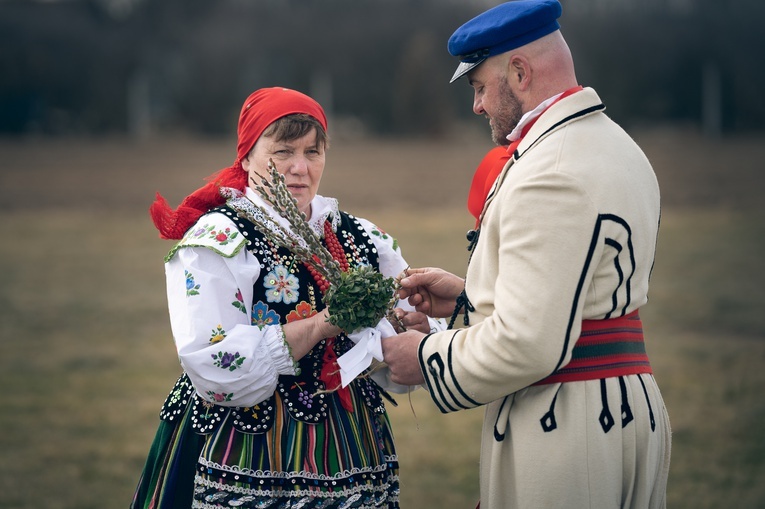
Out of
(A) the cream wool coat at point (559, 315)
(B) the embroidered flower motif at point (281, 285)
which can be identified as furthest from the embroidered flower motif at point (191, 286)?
(A) the cream wool coat at point (559, 315)

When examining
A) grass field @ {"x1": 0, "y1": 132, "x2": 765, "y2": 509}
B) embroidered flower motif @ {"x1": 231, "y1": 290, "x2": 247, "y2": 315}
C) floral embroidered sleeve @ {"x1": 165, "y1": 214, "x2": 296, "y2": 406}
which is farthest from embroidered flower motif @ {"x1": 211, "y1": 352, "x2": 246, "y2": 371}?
grass field @ {"x1": 0, "y1": 132, "x2": 765, "y2": 509}

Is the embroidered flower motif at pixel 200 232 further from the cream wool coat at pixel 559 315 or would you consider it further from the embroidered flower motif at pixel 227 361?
the cream wool coat at pixel 559 315

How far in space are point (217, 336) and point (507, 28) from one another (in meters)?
1.15

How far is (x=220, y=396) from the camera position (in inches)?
96.2

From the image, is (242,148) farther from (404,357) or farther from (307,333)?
(404,357)

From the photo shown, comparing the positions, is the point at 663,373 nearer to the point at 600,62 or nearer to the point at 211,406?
the point at 211,406

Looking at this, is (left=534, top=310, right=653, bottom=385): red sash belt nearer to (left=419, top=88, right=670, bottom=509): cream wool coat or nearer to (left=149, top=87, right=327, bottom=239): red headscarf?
(left=419, top=88, right=670, bottom=509): cream wool coat

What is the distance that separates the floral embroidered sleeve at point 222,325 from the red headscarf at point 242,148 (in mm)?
169

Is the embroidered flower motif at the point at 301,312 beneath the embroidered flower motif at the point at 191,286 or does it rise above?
beneath

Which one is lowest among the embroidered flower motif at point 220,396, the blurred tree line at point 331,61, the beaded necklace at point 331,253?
the embroidered flower motif at point 220,396

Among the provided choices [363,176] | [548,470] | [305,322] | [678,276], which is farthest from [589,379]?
[363,176]

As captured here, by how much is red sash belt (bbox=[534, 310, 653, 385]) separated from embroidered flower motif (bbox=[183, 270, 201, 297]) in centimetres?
98

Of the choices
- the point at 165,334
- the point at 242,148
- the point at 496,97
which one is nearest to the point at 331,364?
the point at 242,148

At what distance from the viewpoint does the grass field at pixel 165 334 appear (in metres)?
5.25
